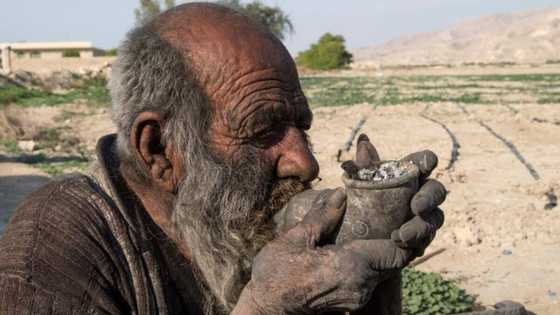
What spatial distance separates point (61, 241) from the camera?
6.24 feet

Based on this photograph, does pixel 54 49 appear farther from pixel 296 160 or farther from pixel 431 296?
pixel 296 160

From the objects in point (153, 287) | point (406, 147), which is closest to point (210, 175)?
point (153, 287)

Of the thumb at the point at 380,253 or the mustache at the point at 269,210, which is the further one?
the mustache at the point at 269,210

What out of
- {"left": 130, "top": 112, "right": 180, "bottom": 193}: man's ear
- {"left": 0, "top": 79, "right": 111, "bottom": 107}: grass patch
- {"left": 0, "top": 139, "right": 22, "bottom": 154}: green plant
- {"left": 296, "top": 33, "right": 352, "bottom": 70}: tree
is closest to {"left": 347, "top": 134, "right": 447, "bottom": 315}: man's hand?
{"left": 130, "top": 112, "right": 180, "bottom": 193}: man's ear

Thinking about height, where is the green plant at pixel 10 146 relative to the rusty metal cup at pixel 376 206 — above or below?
below

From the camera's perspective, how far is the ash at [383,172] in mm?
1833

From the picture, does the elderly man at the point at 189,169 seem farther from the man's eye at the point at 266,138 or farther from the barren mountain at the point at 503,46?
the barren mountain at the point at 503,46

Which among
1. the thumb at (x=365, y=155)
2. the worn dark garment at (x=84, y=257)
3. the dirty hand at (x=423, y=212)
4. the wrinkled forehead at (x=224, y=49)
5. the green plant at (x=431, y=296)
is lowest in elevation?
the green plant at (x=431, y=296)

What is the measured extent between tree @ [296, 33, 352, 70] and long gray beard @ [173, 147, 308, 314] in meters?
59.4

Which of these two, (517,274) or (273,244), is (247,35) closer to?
(273,244)

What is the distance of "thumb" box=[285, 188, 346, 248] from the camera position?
1789mm

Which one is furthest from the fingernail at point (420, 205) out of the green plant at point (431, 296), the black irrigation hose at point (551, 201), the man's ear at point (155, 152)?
the black irrigation hose at point (551, 201)

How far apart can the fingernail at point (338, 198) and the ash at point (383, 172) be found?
10cm

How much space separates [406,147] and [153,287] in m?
10.9
